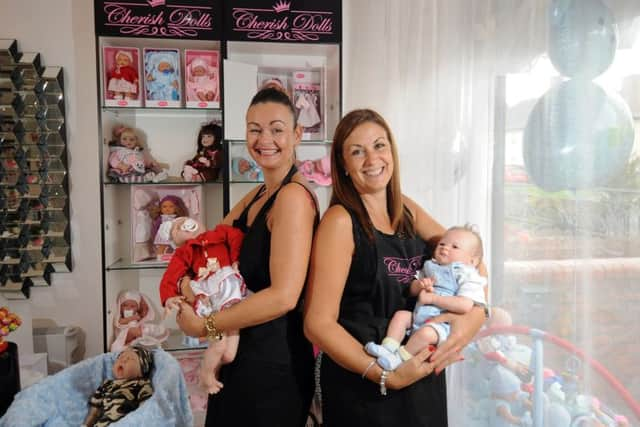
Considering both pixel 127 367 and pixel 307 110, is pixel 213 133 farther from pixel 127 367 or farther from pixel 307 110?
pixel 127 367

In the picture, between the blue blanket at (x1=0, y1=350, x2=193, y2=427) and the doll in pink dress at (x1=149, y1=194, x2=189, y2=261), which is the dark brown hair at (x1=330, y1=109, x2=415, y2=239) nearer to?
the blue blanket at (x1=0, y1=350, x2=193, y2=427)

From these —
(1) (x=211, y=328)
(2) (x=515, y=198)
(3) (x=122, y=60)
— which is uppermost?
(3) (x=122, y=60)

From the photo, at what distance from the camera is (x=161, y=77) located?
9.53 ft

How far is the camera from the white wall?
10.0ft

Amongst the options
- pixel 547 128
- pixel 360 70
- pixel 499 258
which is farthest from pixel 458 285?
pixel 360 70

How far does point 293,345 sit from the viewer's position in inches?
56.2

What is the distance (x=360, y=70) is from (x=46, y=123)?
6.50ft

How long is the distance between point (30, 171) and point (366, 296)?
2667mm

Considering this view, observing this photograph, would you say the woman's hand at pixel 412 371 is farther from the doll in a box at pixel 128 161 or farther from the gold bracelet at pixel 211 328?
the doll in a box at pixel 128 161

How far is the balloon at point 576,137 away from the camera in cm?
116

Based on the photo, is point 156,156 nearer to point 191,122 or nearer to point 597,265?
point 191,122

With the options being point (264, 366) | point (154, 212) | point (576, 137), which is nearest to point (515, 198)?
point (576, 137)

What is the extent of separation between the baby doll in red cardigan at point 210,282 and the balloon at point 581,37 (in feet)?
3.36

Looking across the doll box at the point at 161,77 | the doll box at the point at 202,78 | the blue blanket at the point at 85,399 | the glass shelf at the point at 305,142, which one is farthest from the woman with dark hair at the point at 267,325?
the doll box at the point at 161,77
